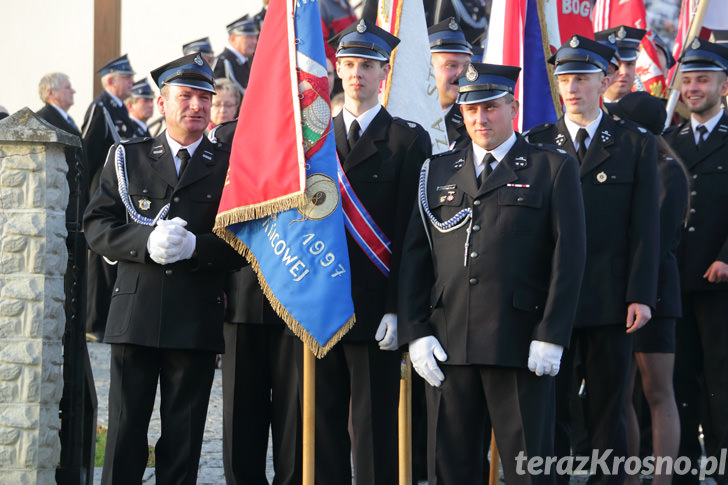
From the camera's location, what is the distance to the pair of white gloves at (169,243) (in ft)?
15.3

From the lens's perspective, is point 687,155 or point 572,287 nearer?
point 572,287

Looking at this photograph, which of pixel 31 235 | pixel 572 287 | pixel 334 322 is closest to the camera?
pixel 572 287

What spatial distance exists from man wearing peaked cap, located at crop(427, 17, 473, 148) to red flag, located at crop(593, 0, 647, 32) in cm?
225

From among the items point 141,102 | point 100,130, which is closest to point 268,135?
point 100,130

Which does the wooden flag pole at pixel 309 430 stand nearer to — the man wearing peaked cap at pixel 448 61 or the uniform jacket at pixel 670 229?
the uniform jacket at pixel 670 229

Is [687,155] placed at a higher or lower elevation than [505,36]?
lower

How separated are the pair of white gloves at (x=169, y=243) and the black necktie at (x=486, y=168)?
4.22ft

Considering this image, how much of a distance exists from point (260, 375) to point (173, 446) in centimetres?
62

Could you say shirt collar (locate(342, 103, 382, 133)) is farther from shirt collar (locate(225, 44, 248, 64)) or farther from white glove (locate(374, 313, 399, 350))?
shirt collar (locate(225, 44, 248, 64))

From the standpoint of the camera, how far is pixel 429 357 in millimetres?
4355

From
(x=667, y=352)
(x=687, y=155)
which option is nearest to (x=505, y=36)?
(x=687, y=155)

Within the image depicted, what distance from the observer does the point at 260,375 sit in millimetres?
5309

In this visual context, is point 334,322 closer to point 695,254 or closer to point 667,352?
point 667,352

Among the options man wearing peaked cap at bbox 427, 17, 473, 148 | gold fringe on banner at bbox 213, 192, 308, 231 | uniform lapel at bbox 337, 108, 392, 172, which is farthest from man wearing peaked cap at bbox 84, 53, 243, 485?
man wearing peaked cap at bbox 427, 17, 473, 148
